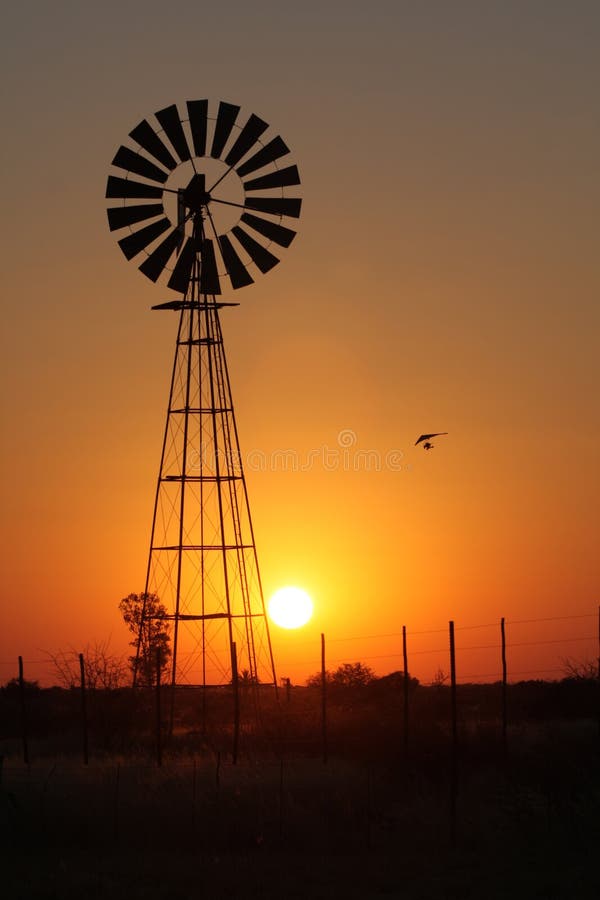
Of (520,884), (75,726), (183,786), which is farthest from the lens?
(75,726)

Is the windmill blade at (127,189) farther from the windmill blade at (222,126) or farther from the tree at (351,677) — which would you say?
the tree at (351,677)

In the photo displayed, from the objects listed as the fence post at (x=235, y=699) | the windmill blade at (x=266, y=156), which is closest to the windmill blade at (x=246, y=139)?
the windmill blade at (x=266, y=156)

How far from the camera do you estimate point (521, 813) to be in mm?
22078

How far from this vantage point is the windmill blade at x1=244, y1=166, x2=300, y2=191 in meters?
30.3

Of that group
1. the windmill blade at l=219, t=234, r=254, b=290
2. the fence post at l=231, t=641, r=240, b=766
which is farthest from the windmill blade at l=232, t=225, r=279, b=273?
the fence post at l=231, t=641, r=240, b=766

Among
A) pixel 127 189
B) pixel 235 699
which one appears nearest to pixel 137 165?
pixel 127 189

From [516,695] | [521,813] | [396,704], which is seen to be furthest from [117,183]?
[516,695]

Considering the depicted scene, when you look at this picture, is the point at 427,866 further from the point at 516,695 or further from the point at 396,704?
the point at 516,695

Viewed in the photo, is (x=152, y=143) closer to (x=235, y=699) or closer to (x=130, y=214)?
(x=130, y=214)

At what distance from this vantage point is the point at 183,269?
30.9 m

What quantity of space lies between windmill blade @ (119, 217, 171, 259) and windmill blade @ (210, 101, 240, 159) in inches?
82.2

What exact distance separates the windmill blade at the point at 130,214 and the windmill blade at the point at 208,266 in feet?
4.38

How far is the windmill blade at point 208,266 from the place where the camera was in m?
30.9

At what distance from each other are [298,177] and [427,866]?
16.5 m
